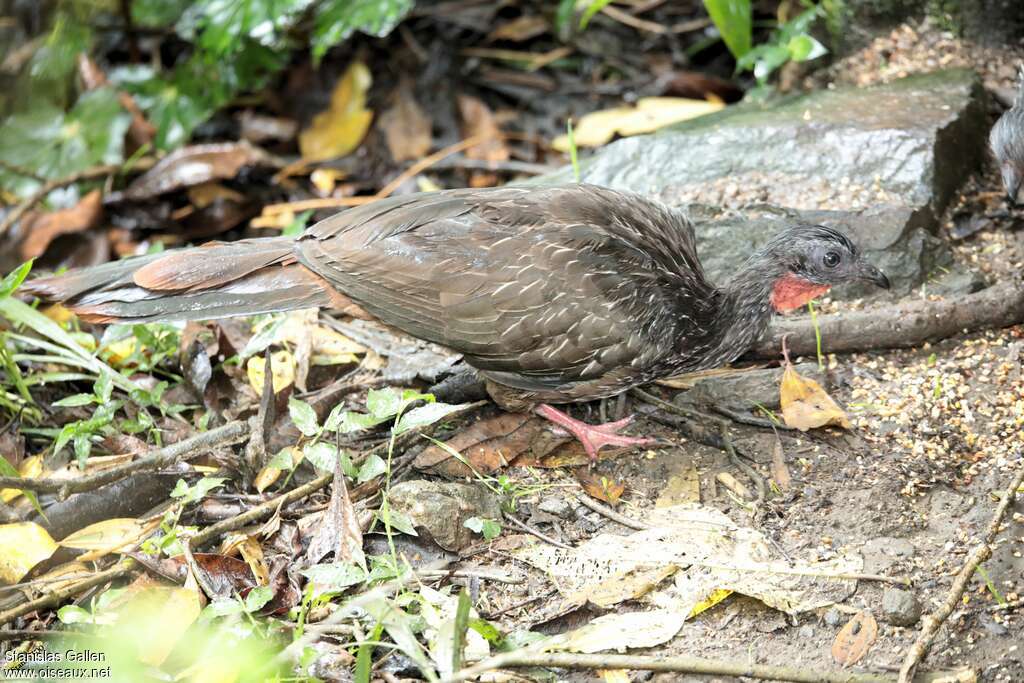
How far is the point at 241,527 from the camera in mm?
3311

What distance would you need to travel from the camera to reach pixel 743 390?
3.78m

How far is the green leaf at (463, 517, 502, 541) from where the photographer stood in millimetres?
3146

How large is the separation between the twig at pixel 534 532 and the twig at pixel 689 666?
0.54 m

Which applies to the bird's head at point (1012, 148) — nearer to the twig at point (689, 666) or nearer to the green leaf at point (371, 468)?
the twig at point (689, 666)

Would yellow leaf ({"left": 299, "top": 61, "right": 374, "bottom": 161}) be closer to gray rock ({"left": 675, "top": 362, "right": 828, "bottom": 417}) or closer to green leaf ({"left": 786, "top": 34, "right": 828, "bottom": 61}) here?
green leaf ({"left": 786, "top": 34, "right": 828, "bottom": 61})

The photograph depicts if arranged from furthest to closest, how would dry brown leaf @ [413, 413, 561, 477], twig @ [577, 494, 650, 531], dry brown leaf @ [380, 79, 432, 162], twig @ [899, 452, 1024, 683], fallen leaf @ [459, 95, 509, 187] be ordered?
1. dry brown leaf @ [380, 79, 432, 162]
2. fallen leaf @ [459, 95, 509, 187]
3. dry brown leaf @ [413, 413, 561, 477]
4. twig @ [577, 494, 650, 531]
5. twig @ [899, 452, 1024, 683]

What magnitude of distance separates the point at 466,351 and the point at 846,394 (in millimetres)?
1351

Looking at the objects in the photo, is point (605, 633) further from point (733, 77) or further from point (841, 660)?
point (733, 77)


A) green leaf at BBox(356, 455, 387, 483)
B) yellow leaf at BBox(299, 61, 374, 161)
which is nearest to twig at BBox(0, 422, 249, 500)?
green leaf at BBox(356, 455, 387, 483)

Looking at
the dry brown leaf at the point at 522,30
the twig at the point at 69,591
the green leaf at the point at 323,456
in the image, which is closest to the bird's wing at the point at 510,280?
the green leaf at the point at 323,456

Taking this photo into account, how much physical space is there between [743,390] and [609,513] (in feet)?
2.69

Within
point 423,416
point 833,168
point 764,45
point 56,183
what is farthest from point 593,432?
point 56,183

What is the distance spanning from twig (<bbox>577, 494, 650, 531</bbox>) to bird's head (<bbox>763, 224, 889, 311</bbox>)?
3.30ft

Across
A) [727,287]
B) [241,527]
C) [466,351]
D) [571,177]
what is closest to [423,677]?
[241,527]
